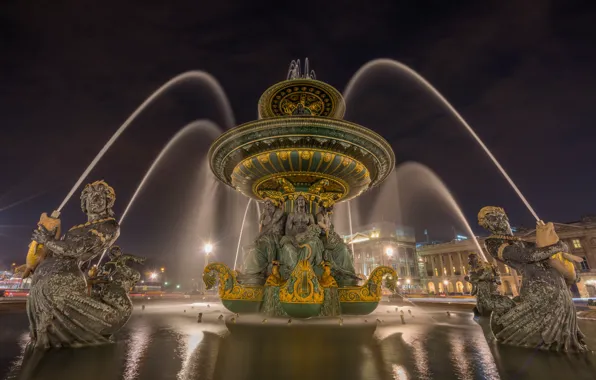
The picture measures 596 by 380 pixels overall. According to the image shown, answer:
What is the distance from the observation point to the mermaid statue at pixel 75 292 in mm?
3681

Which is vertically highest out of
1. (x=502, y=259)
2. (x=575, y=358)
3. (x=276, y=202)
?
(x=276, y=202)

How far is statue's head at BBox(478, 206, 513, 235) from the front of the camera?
177 inches

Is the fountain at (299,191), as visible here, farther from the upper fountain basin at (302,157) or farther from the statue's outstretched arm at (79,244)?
the statue's outstretched arm at (79,244)

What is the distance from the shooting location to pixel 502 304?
438cm

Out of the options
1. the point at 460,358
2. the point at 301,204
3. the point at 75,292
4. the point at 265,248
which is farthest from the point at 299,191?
the point at 460,358

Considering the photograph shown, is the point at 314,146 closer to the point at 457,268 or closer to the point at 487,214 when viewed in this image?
the point at 487,214

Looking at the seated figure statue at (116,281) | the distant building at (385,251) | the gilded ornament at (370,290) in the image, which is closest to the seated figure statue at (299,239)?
the gilded ornament at (370,290)

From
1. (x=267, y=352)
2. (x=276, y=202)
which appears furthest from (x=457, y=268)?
(x=267, y=352)

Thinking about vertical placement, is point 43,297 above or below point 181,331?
above

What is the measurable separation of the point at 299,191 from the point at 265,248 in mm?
2278

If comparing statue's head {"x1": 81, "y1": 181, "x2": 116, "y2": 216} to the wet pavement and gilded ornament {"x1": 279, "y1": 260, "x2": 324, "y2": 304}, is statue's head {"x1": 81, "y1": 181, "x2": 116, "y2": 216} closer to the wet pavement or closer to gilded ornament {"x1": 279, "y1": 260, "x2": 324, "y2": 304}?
the wet pavement

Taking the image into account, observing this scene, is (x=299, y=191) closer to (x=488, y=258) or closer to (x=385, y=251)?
(x=488, y=258)

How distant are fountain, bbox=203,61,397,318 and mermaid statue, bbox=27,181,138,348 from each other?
3420mm

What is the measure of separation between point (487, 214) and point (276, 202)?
6705 mm
